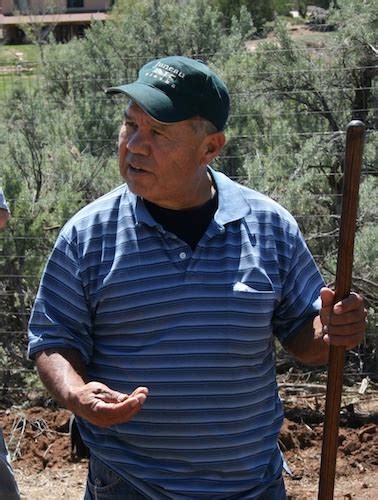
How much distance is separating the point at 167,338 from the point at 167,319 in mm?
47

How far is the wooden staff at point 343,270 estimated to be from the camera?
212 cm

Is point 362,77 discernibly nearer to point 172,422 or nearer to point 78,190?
point 78,190

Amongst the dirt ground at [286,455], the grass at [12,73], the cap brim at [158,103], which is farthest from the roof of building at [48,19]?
the cap brim at [158,103]

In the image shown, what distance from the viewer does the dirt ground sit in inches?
165

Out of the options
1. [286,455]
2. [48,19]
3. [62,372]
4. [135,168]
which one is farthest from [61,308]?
[48,19]

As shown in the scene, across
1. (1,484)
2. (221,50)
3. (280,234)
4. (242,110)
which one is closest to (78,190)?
(242,110)

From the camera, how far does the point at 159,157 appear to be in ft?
7.23

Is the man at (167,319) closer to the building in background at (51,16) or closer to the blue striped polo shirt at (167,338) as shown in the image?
the blue striped polo shirt at (167,338)

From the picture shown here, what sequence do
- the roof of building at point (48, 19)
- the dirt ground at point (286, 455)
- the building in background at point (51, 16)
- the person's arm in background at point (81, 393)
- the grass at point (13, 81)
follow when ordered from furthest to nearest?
the building in background at point (51, 16)
the roof of building at point (48, 19)
the grass at point (13, 81)
the dirt ground at point (286, 455)
the person's arm in background at point (81, 393)

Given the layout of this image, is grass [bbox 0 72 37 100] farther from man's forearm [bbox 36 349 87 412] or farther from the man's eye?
man's forearm [bbox 36 349 87 412]

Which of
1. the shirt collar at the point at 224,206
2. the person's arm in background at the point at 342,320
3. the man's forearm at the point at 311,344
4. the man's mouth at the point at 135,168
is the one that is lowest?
the man's forearm at the point at 311,344

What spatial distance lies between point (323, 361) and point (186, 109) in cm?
78

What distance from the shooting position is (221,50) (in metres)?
7.84

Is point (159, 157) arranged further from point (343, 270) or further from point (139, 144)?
point (343, 270)
